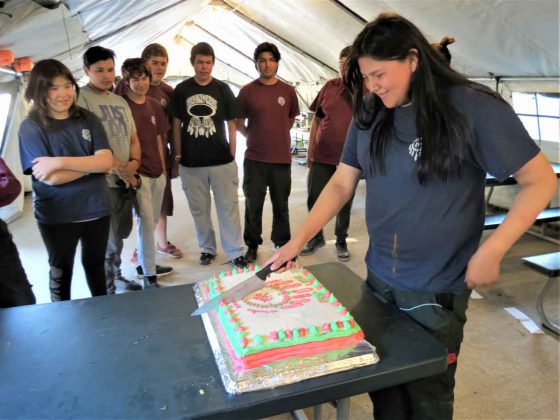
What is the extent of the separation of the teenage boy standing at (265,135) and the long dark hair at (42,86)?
146 centimetres

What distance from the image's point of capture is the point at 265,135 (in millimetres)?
3035

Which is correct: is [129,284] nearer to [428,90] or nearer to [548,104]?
[428,90]

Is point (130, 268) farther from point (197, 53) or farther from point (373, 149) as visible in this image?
point (373, 149)

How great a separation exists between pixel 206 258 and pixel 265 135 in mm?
1040

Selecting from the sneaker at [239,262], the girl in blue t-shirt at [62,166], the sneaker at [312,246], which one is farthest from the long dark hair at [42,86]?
the sneaker at [312,246]

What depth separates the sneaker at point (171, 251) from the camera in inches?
132

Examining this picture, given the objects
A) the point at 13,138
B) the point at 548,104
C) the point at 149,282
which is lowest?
the point at 149,282

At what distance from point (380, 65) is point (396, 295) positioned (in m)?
0.61

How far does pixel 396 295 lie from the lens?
1149 millimetres

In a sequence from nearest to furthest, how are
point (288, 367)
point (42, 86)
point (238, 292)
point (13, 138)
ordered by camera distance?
1. point (288, 367)
2. point (238, 292)
3. point (42, 86)
4. point (13, 138)

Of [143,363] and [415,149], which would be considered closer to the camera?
[143,363]

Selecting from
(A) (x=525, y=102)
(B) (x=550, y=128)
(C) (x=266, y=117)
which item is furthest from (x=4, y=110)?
(B) (x=550, y=128)

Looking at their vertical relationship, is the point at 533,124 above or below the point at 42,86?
below

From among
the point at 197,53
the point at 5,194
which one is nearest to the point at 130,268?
the point at 197,53
